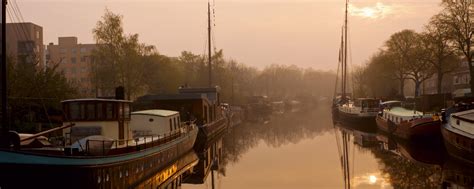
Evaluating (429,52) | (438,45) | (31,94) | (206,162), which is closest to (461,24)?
(438,45)

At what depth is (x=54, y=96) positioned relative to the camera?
4203 cm

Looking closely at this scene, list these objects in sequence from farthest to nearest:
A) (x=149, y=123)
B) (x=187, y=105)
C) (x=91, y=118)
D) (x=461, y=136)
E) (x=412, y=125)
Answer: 1. (x=187, y=105)
2. (x=412, y=125)
3. (x=149, y=123)
4. (x=461, y=136)
5. (x=91, y=118)

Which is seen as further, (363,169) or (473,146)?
(363,169)

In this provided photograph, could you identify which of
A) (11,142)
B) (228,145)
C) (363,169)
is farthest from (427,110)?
(11,142)

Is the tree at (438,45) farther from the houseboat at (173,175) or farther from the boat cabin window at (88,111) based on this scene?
the boat cabin window at (88,111)

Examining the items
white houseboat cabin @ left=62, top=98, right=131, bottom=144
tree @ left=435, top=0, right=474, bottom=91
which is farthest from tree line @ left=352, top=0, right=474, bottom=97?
white houseboat cabin @ left=62, top=98, right=131, bottom=144

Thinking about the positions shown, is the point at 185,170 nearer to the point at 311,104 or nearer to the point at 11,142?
the point at 11,142

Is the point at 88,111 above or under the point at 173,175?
above

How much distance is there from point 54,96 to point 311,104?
6163 inches

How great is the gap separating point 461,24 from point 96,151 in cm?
4347

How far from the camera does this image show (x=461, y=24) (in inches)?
2215

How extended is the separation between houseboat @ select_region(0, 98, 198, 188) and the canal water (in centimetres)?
209

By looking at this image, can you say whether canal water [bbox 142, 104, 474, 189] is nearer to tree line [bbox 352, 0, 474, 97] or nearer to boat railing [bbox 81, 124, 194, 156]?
boat railing [bbox 81, 124, 194, 156]

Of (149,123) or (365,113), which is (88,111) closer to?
(149,123)
